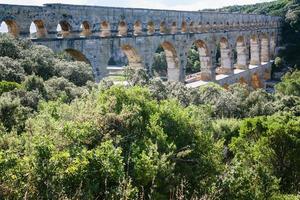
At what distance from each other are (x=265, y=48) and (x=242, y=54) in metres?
9.90

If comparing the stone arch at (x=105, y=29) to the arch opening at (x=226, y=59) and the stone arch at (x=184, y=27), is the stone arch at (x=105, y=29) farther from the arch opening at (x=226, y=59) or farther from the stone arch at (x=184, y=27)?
the arch opening at (x=226, y=59)

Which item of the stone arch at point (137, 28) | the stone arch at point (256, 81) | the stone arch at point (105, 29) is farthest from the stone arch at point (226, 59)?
the stone arch at point (105, 29)

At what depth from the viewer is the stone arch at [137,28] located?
3134 cm

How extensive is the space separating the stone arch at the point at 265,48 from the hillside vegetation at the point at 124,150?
4120 centimetres

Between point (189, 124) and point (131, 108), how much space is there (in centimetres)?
162

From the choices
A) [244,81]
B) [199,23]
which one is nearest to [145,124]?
[199,23]

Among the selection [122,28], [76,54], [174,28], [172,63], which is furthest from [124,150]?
[174,28]

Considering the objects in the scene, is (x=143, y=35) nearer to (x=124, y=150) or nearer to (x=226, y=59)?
(x=226, y=59)

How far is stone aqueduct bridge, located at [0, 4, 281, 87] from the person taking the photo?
2391 cm

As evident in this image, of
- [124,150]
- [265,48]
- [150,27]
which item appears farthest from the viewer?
[265,48]

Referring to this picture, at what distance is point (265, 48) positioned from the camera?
57375 millimetres

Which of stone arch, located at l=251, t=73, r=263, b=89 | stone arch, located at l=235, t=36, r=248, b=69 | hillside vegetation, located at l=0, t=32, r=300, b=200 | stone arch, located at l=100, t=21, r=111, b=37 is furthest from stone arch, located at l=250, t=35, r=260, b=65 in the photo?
hillside vegetation, located at l=0, t=32, r=300, b=200

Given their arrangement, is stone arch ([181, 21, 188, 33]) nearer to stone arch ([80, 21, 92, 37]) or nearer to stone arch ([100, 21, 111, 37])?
stone arch ([100, 21, 111, 37])

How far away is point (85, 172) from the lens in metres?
8.09
